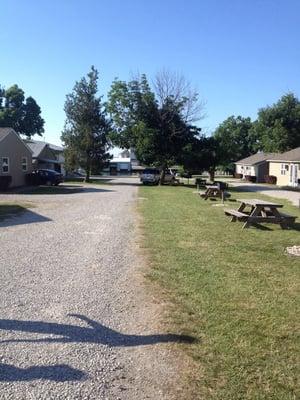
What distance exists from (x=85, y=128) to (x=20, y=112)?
50.1 meters

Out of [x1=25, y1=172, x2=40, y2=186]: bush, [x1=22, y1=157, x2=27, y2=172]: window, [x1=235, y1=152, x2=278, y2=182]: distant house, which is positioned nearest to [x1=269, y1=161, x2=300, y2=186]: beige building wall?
[x1=235, y1=152, x2=278, y2=182]: distant house

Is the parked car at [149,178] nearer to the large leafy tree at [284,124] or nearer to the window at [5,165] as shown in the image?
the window at [5,165]

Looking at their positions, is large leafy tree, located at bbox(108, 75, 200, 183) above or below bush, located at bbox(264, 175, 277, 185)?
above

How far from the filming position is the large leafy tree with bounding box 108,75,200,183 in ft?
148

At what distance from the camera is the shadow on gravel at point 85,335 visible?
4828 mm

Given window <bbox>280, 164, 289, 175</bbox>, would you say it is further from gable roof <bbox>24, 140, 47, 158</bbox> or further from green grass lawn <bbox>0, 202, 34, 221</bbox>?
green grass lawn <bbox>0, 202, 34, 221</bbox>

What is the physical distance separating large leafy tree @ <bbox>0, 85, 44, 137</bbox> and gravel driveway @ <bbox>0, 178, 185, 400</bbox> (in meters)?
86.1

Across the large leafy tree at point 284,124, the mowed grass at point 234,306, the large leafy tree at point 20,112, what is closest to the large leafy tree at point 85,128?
the large leafy tree at point 284,124

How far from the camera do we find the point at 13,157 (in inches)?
1403

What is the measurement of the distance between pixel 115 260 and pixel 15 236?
12.5ft

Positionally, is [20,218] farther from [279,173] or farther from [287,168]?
[279,173]

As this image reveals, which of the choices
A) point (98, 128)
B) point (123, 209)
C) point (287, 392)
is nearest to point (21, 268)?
point (287, 392)

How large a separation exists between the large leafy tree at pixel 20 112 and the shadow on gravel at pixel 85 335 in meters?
89.0

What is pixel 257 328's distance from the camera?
5270 mm
